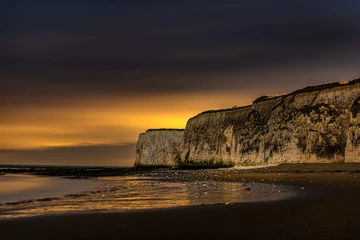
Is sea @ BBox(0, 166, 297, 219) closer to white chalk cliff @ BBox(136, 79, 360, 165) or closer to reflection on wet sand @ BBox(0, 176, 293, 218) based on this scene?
reflection on wet sand @ BBox(0, 176, 293, 218)

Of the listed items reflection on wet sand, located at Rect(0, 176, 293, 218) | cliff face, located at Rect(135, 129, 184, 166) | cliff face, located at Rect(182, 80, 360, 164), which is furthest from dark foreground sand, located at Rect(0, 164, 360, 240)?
cliff face, located at Rect(135, 129, 184, 166)

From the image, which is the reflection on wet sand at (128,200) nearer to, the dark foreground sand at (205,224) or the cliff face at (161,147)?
the dark foreground sand at (205,224)

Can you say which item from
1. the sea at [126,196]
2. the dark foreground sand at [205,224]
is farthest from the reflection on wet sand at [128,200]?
the dark foreground sand at [205,224]

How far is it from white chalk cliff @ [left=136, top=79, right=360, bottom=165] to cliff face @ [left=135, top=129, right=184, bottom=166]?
2389cm

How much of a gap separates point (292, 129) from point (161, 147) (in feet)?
182

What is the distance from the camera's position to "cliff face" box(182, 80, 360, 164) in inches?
1746

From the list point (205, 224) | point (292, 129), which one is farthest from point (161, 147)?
point (205, 224)

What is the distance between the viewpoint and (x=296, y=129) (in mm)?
50469

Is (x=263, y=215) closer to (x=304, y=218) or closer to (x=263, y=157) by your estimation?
(x=304, y=218)

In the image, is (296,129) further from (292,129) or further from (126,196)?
(126,196)

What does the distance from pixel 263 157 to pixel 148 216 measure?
4850cm

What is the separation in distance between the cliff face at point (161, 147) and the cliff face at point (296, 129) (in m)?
27.2

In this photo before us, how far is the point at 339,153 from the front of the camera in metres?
44.3

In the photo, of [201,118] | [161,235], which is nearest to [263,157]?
[201,118]
